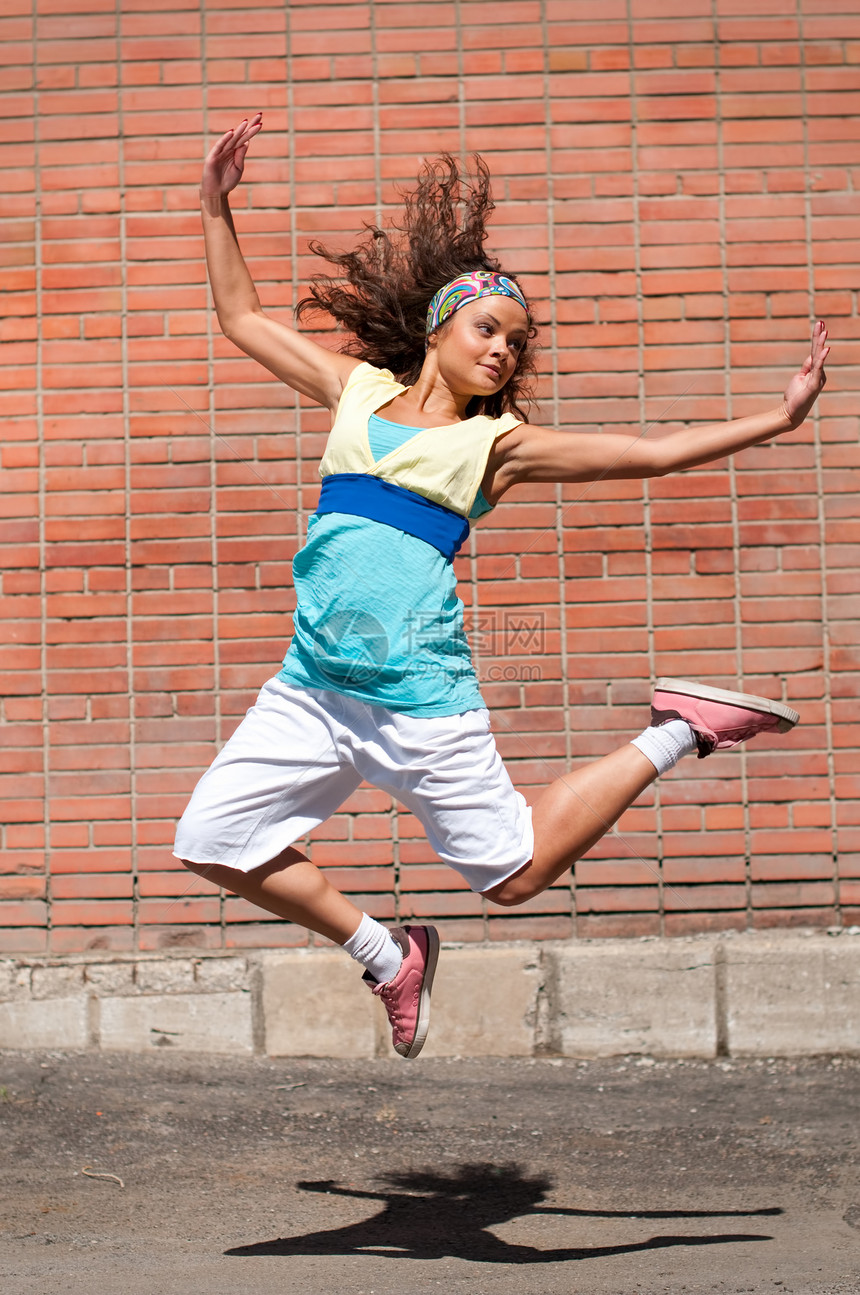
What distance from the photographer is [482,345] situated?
2.85m

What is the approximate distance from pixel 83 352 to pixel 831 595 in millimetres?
3129

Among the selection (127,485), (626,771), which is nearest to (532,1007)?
(626,771)

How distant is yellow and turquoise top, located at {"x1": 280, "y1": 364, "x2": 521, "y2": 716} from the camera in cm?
271

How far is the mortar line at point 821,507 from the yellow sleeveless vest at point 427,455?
2233 millimetres

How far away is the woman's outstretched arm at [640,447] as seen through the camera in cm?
280

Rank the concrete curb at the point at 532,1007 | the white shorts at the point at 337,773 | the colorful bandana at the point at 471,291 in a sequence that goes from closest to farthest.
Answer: the white shorts at the point at 337,773 → the colorful bandana at the point at 471,291 → the concrete curb at the point at 532,1007

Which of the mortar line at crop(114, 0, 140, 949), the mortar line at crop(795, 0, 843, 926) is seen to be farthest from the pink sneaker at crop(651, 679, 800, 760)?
the mortar line at crop(114, 0, 140, 949)

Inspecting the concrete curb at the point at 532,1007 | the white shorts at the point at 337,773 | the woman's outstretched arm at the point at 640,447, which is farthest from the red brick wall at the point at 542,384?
the white shorts at the point at 337,773

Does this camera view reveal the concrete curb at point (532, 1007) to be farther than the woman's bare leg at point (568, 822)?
Yes

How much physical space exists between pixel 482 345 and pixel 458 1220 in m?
2.41

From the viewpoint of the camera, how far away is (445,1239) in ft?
10.4

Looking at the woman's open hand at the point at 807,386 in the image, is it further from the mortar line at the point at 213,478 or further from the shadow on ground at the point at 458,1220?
the mortar line at the point at 213,478

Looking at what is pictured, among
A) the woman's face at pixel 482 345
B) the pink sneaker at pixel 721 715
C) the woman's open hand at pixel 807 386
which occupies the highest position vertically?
the woman's face at pixel 482 345

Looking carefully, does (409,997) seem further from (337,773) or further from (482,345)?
(482,345)
